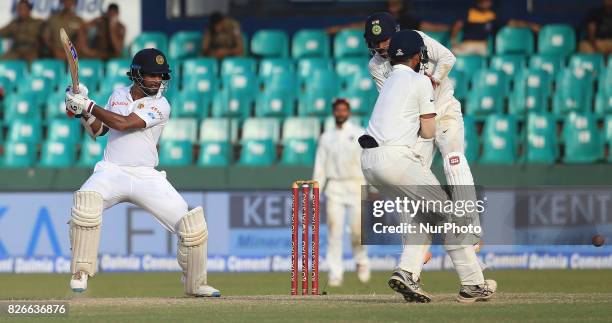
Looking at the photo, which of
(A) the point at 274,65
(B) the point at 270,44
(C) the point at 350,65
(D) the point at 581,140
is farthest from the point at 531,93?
(B) the point at 270,44

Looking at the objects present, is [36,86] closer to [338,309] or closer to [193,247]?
[193,247]

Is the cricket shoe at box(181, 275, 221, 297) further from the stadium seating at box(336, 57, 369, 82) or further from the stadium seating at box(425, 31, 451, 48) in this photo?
the stadium seating at box(425, 31, 451, 48)

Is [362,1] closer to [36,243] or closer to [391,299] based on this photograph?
[36,243]

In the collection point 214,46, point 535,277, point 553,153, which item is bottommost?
point 535,277

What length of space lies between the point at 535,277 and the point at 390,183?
6.82m

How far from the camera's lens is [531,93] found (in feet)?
60.8

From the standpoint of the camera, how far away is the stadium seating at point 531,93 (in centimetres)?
1848

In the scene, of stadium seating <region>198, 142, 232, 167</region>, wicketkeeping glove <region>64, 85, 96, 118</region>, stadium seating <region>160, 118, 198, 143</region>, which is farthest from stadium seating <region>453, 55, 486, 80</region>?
wicketkeeping glove <region>64, 85, 96, 118</region>

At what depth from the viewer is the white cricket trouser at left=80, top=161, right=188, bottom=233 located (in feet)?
34.3

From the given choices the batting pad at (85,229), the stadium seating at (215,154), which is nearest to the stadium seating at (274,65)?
the stadium seating at (215,154)

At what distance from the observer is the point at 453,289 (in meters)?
13.8

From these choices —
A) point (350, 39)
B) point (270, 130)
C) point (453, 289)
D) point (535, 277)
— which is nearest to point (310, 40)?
point (350, 39)

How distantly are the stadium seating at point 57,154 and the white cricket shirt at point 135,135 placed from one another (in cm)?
796

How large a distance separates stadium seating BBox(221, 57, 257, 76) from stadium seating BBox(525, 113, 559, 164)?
13.2 ft
